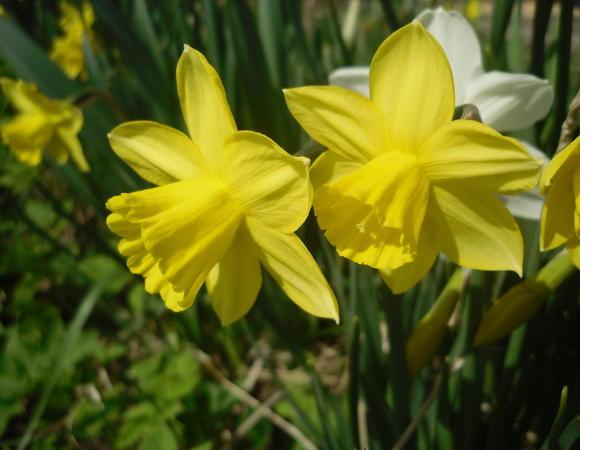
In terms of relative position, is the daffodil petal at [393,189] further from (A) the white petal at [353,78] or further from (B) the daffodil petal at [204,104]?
(A) the white petal at [353,78]

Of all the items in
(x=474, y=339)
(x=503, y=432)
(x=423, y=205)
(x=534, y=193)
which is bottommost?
(x=503, y=432)

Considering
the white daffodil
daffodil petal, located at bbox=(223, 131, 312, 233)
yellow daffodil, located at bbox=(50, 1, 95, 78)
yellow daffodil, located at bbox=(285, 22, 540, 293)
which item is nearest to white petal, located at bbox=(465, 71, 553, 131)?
the white daffodil

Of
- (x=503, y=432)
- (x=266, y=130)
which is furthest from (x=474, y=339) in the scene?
(x=266, y=130)

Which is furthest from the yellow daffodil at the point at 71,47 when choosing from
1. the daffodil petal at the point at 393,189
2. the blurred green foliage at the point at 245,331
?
the daffodil petal at the point at 393,189

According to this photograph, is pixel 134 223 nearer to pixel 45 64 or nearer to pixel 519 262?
pixel 519 262

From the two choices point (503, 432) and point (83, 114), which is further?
point (83, 114)

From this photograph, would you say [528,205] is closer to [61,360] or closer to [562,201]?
[562,201]

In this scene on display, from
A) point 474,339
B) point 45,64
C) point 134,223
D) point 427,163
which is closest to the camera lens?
point 427,163

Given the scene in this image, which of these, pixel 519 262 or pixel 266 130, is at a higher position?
pixel 519 262

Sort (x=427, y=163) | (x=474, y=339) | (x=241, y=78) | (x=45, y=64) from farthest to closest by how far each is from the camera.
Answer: (x=241, y=78)
(x=45, y=64)
(x=474, y=339)
(x=427, y=163)

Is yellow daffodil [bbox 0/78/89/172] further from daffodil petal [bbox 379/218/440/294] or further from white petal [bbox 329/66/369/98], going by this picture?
daffodil petal [bbox 379/218/440/294]
